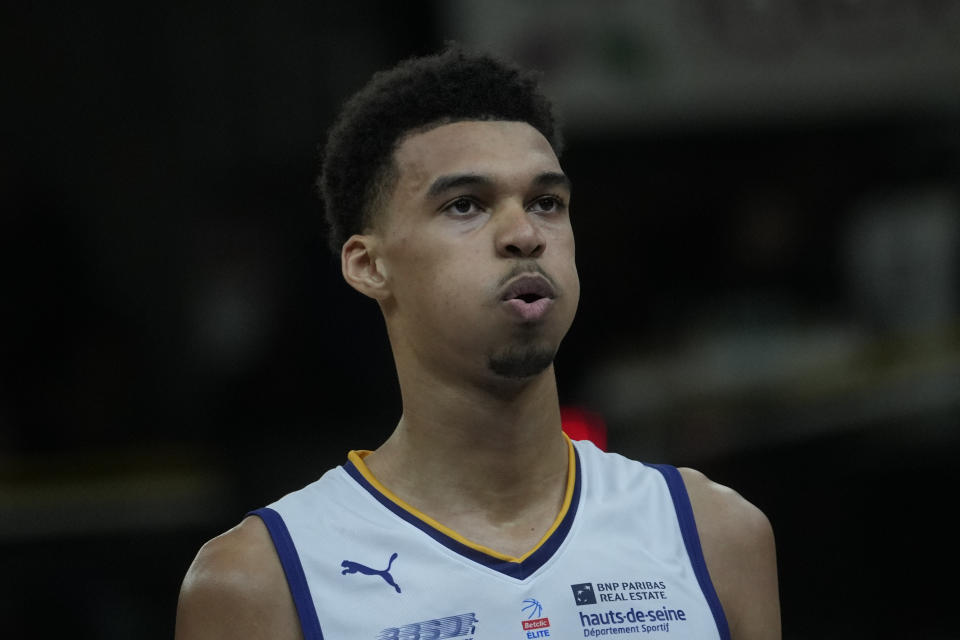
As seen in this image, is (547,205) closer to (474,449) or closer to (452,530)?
(474,449)

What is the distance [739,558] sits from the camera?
325cm

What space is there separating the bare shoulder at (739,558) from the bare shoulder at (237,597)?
97cm

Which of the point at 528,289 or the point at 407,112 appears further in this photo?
the point at 407,112

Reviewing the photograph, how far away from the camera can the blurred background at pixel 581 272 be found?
697cm

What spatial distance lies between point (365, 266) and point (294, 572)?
28.8 inches

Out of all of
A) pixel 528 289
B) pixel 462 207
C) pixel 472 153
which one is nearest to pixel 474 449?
pixel 528 289

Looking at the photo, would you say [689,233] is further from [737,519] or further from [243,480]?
[737,519]

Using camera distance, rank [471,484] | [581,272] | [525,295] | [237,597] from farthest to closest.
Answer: [581,272] → [471,484] → [525,295] → [237,597]

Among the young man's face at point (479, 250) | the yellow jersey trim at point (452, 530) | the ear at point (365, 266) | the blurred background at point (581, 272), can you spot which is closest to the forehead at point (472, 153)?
the young man's face at point (479, 250)

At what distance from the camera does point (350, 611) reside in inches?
115

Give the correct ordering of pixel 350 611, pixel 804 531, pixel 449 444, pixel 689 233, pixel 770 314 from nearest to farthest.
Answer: pixel 350 611 < pixel 449 444 < pixel 804 531 < pixel 770 314 < pixel 689 233

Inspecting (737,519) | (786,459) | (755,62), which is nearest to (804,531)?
(786,459)

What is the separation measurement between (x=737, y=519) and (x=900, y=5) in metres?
5.56

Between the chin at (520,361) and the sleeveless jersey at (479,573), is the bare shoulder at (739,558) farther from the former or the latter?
the chin at (520,361)
